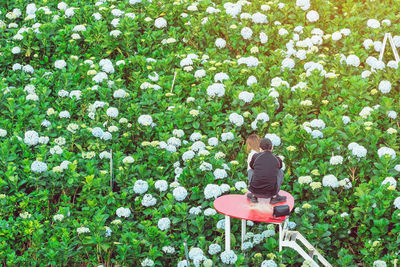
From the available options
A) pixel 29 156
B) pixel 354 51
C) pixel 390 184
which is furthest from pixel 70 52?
pixel 390 184

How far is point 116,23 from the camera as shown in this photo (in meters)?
10.2

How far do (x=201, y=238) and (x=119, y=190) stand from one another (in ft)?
5.73

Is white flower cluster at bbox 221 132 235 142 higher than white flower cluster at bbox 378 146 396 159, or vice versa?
white flower cluster at bbox 378 146 396 159

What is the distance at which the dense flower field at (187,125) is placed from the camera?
20.5 ft

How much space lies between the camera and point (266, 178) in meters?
5.72

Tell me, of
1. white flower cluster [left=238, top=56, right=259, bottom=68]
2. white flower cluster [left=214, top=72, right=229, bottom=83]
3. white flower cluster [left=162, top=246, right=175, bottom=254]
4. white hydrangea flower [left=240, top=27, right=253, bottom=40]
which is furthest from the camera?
white hydrangea flower [left=240, top=27, right=253, bottom=40]

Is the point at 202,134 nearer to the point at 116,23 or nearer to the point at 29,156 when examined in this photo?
the point at 29,156

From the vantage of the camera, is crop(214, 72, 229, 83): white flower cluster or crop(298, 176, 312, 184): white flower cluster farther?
crop(214, 72, 229, 83): white flower cluster

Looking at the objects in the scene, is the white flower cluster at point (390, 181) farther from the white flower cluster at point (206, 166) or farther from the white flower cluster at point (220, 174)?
the white flower cluster at point (206, 166)

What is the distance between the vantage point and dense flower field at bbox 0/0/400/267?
6262 millimetres

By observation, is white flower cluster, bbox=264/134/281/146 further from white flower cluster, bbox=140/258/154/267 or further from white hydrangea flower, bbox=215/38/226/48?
white hydrangea flower, bbox=215/38/226/48

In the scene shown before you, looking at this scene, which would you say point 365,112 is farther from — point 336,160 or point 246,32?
point 246,32

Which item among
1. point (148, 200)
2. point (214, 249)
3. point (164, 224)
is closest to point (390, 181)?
point (214, 249)

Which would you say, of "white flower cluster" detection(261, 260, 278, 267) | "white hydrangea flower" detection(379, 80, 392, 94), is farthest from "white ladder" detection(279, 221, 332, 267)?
"white hydrangea flower" detection(379, 80, 392, 94)
